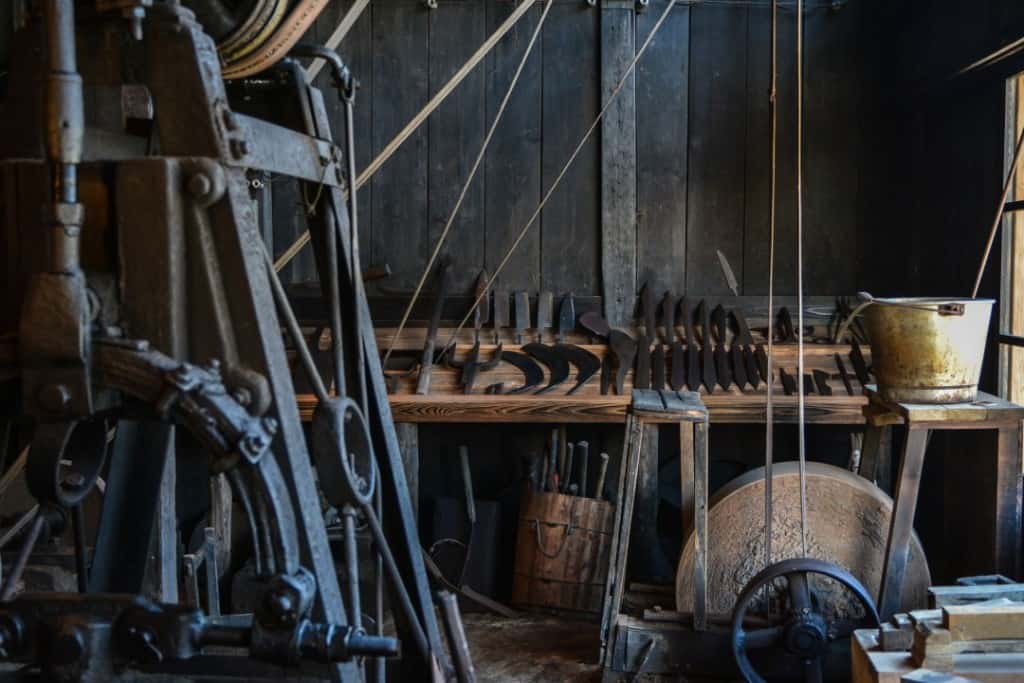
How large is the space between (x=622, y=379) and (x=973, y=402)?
1.49 meters

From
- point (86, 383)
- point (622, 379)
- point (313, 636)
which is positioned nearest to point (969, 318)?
point (622, 379)

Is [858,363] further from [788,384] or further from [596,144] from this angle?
[596,144]

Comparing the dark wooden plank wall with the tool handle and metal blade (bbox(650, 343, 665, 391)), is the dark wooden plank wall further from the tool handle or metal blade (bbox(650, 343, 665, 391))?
the tool handle

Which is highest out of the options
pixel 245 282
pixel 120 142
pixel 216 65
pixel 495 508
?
pixel 216 65

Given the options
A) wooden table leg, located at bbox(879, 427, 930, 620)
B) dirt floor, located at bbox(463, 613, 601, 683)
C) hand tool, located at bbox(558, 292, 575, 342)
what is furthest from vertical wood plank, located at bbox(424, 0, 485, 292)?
wooden table leg, located at bbox(879, 427, 930, 620)

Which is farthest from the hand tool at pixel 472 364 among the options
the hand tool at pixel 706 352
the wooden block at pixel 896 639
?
the wooden block at pixel 896 639

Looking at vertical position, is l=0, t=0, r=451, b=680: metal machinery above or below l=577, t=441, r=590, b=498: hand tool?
above

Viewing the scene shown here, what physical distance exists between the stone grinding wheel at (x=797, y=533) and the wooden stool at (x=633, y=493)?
0.41 feet

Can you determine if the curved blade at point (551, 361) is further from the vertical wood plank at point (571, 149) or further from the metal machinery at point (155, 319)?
the metal machinery at point (155, 319)

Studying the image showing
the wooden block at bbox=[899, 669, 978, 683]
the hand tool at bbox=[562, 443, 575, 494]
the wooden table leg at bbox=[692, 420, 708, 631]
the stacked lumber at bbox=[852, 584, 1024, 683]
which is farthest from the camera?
the hand tool at bbox=[562, 443, 575, 494]

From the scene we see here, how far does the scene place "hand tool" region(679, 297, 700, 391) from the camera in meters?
4.22

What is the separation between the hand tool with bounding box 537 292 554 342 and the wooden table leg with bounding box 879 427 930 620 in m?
1.84

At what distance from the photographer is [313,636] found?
4.59ft

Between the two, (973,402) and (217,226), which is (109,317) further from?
(973,402)
